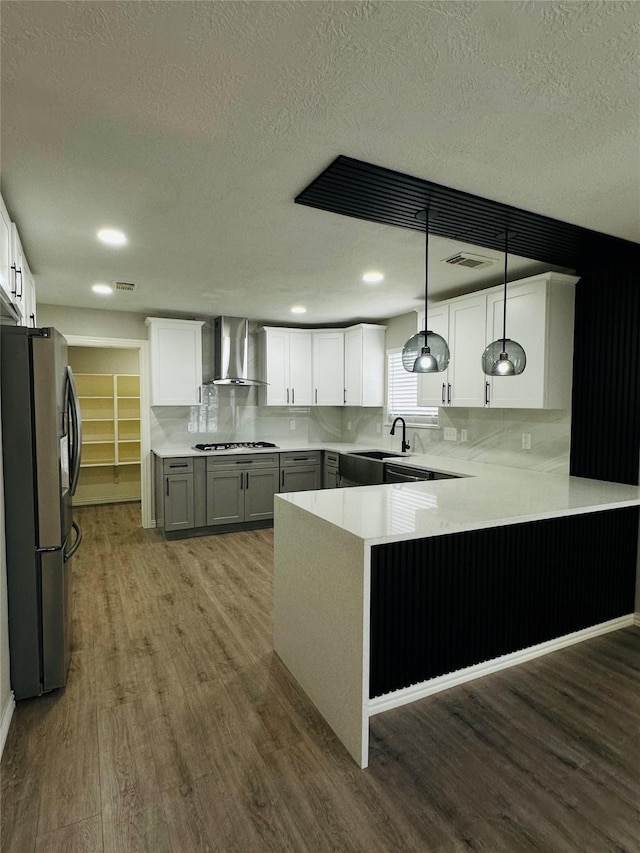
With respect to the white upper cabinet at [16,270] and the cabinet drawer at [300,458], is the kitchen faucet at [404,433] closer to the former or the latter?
the cabinet drawer at [300,458]

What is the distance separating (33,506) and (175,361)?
10.5 feet

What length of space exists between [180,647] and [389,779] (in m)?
1.47

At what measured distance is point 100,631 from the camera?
2.94 meters

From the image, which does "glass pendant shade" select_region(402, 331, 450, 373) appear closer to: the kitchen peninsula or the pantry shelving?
the kitchen peninsula

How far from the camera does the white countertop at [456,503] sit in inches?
79.0

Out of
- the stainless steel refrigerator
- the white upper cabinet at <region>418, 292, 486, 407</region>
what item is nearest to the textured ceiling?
the stainless steel refrigerator

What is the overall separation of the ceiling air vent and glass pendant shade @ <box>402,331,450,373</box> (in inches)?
37.5

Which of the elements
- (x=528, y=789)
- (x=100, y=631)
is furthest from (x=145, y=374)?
(x=528, y=789)

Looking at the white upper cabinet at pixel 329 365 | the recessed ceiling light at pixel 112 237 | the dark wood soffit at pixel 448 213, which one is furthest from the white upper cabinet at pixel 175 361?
the dark wood soffit at pixel 448 213

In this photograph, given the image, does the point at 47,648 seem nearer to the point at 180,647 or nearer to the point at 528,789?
the point at 180,647

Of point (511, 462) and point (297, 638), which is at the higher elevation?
point (511, 462)

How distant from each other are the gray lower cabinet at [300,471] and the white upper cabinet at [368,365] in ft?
2.82

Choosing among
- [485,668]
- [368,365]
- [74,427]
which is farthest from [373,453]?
[74,427]

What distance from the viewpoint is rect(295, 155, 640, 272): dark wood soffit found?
204cm
